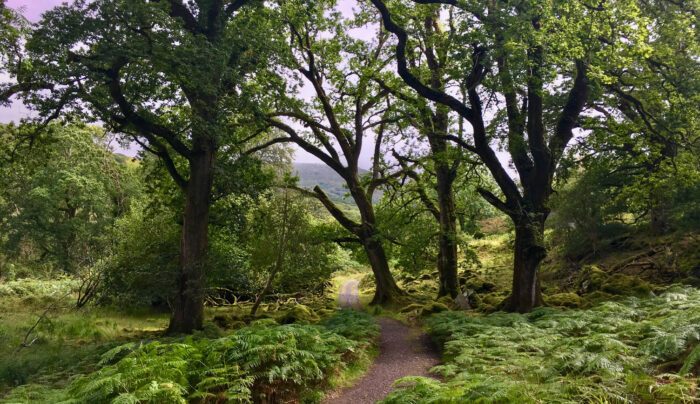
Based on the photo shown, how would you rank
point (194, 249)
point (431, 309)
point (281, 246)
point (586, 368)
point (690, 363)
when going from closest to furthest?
point (690, 363) → point (586, 368) → point (194, 249) → point (431, 309) → point (281, 246)

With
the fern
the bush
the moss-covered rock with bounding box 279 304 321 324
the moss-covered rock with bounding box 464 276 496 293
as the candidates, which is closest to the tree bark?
the moss-covered rock with bounding box 464 276 496 293

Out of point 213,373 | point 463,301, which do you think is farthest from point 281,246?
point 213,373

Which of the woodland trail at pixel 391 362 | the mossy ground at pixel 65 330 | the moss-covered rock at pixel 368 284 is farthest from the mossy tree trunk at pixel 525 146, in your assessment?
the moss-covered rock at pixel 368 284

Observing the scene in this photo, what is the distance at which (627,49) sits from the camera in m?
11.7

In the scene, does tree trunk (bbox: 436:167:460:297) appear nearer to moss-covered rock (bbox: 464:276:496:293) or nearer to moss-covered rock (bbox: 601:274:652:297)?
moss-covered rock (bbox: 464:276:496:293)

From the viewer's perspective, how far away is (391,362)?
976 cm

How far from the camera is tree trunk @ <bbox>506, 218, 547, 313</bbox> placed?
12.8 metres

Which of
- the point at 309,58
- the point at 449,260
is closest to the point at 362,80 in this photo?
the point at 309,58

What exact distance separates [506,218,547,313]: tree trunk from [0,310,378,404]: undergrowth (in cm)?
756

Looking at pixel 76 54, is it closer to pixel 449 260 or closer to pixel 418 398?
pixel 418 398

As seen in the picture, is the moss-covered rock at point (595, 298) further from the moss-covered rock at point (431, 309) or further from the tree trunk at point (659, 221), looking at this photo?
the tree trunk at point (659, 221)

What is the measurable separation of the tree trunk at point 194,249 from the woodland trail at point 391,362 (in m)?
5.87

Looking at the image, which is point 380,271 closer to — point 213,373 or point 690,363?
point 213,373

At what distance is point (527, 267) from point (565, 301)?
2.51 meters
